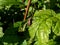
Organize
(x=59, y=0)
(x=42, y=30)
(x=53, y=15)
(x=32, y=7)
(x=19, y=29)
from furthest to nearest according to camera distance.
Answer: (x=59, y=0), (x=32, y=7), (x=19, y=29), (x=53, y=15), (x=42, y=30)

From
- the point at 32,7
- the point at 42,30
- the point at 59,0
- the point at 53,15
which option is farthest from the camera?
the point at 59,0

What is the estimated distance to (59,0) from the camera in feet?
8.25

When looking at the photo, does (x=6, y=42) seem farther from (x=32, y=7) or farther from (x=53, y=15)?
(x=53, y=15)

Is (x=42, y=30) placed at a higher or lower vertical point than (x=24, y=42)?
higher

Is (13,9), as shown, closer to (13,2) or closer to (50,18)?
(13,2)

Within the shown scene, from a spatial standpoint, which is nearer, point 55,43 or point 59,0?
point 55,43

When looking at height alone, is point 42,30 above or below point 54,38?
above

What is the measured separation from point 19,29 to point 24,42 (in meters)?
0.18

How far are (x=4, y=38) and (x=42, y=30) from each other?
2.22 feet

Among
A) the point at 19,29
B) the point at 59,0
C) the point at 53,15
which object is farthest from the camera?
the point at 59,0

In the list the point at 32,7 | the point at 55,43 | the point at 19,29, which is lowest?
the point at 55,43

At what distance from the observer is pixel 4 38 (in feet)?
7.22

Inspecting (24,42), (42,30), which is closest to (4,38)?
(24,42)

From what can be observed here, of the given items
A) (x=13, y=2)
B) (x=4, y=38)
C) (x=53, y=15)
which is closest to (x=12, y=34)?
(x=4, y=38)
